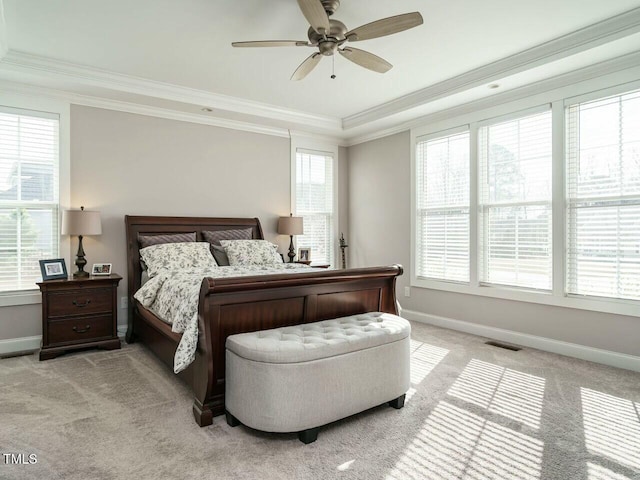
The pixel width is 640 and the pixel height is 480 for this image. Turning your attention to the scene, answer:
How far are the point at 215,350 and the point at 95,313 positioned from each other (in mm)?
2092

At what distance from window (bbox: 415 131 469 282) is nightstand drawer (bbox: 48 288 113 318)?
360 cm

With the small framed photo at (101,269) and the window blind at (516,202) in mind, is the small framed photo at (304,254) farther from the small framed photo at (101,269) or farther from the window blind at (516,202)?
the small framed photo at (101,269)

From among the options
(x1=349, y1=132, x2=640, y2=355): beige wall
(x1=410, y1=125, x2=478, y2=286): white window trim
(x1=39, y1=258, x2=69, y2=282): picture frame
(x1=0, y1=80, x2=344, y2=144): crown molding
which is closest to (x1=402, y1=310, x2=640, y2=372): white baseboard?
(x1=349, y1=132, x2=640, y2=355): beige wall

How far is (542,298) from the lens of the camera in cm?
382

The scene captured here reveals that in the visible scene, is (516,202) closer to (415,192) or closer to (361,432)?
(415,192)

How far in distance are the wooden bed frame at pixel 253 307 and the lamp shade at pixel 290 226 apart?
2103mm

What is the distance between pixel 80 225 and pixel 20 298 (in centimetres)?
93

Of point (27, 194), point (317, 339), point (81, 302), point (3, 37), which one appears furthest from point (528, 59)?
point (27, 194)

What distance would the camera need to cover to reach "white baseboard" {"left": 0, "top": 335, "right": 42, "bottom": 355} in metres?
3.75

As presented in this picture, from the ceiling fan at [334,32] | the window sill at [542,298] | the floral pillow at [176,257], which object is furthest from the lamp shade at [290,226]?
the ceiling fan at [334,32]

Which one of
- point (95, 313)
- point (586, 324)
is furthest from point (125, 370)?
point (586, 324)

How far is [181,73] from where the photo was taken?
387 centimetres

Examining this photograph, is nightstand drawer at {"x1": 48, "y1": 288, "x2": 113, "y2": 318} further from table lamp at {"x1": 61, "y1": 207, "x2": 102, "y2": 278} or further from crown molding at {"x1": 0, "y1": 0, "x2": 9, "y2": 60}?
crown molding at {"x1": 0, "y1": 0, "x2": 9, "y2": 60}

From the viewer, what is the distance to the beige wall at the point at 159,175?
4137 millimetres
